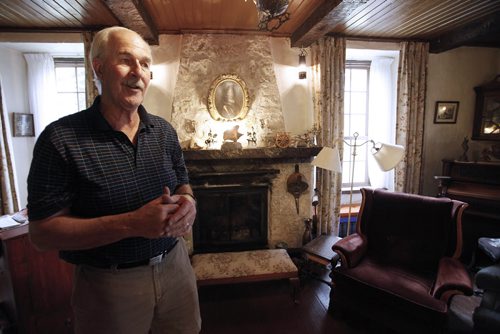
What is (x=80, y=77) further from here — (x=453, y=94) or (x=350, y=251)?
(x=453, y=94)

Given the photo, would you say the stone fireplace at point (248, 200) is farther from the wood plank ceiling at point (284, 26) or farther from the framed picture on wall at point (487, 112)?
the framed picture on wall at point (487, 112)

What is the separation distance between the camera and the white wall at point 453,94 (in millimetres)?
3355

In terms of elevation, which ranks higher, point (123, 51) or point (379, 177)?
point (123, 51)

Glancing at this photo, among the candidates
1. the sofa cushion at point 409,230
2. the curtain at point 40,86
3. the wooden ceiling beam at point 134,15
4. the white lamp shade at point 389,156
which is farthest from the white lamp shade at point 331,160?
the curtain at point 40,86

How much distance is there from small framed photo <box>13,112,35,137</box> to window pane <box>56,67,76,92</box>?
20.6 inches

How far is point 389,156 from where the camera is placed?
7.00ft

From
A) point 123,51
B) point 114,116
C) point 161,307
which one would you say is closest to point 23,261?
point 161,307

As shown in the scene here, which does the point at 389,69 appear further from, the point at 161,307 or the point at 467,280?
the point at 161,307

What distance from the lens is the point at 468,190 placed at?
2.85 m

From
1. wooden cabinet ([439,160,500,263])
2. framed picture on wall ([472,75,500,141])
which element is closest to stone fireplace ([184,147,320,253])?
wooden cabinet ([439,160,500,263])

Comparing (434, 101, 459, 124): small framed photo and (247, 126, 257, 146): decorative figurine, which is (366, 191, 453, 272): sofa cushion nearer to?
(247, 126, 257, 146): decorative figurine

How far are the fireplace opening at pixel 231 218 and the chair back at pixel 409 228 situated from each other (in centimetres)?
118

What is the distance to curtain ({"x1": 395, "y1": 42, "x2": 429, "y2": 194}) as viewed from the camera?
320 cm

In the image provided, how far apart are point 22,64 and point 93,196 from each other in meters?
3.45
